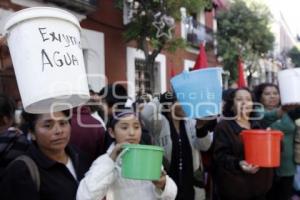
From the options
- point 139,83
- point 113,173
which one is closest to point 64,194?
point 113,173

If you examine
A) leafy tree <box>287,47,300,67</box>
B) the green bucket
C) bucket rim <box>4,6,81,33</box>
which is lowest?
the green bucket

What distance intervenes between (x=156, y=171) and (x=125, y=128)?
447mm

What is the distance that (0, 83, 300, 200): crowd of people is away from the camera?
2.08 metres

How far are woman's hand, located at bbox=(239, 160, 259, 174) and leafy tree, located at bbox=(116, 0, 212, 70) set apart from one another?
5.66 meters

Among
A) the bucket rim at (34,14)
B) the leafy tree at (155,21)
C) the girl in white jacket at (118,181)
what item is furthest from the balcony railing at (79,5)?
the bucket rim at (34,14)

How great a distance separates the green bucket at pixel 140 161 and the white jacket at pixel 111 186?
9 cm

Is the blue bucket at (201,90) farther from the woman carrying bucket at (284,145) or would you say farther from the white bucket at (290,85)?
the woman carrying bucket at (284,145)

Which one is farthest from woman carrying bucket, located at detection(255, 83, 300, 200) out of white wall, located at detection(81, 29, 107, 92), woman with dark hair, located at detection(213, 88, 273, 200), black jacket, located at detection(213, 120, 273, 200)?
white wall, located at detection(81, 29, 107, 92)

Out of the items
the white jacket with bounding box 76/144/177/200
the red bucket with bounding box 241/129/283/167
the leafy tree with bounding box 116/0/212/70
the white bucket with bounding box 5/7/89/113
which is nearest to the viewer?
the white bucket with bounding box 5/7/89/113

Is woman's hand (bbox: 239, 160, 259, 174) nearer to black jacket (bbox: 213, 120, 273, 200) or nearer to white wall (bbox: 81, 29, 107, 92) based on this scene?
black jacket (bbox: 213, 120, 273, 200)

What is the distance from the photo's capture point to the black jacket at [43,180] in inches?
73.6

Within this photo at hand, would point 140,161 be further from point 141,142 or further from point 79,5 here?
point 79,5

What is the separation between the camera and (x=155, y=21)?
8680mm

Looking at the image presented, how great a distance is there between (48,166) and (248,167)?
5.33ft
